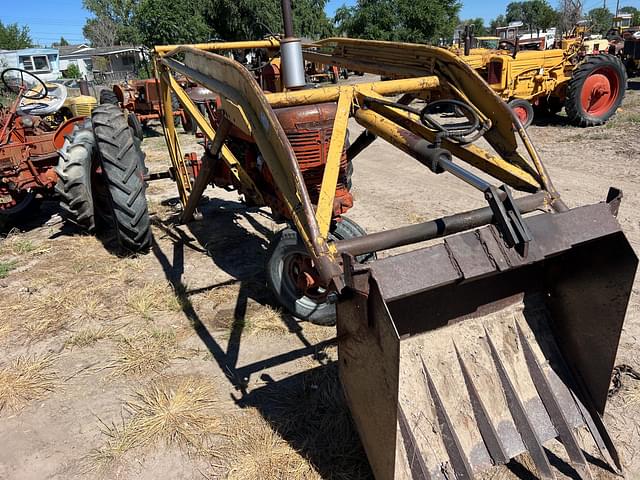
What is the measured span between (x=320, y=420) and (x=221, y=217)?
3.31 m

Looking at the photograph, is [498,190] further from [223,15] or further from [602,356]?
[223,15]

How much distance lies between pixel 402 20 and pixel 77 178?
24.3 meters

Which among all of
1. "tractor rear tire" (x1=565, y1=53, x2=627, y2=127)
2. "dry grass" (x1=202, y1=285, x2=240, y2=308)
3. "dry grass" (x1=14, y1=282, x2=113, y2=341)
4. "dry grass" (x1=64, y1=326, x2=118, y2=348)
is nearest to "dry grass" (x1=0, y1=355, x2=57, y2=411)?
"dry grass" (x1=64, y1=326, x2=118, y2=348)

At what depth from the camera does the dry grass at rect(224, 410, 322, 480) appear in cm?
223

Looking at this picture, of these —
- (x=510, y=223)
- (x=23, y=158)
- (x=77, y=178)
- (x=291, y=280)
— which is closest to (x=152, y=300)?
(x=291, y=280)

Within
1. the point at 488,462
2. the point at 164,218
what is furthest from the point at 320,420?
the point at 164,218

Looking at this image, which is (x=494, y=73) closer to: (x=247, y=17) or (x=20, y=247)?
(x=20, y=247)

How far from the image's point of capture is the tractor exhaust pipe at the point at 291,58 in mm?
2914

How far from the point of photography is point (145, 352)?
10.3 ft

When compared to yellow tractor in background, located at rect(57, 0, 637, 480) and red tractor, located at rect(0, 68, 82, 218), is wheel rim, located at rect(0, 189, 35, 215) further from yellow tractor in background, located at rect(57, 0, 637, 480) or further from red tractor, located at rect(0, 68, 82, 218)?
yellow tractor in background, located at rect(57, 0, 637, 480)

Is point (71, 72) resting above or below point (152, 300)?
above

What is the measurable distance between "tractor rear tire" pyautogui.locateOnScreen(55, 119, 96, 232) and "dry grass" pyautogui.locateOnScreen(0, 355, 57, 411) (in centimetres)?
167

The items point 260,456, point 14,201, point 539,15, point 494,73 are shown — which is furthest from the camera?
point 539,15

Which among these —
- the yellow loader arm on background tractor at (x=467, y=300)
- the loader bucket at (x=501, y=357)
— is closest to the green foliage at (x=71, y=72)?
the yellow loader arm on background tractor at (x=467, y=300)
